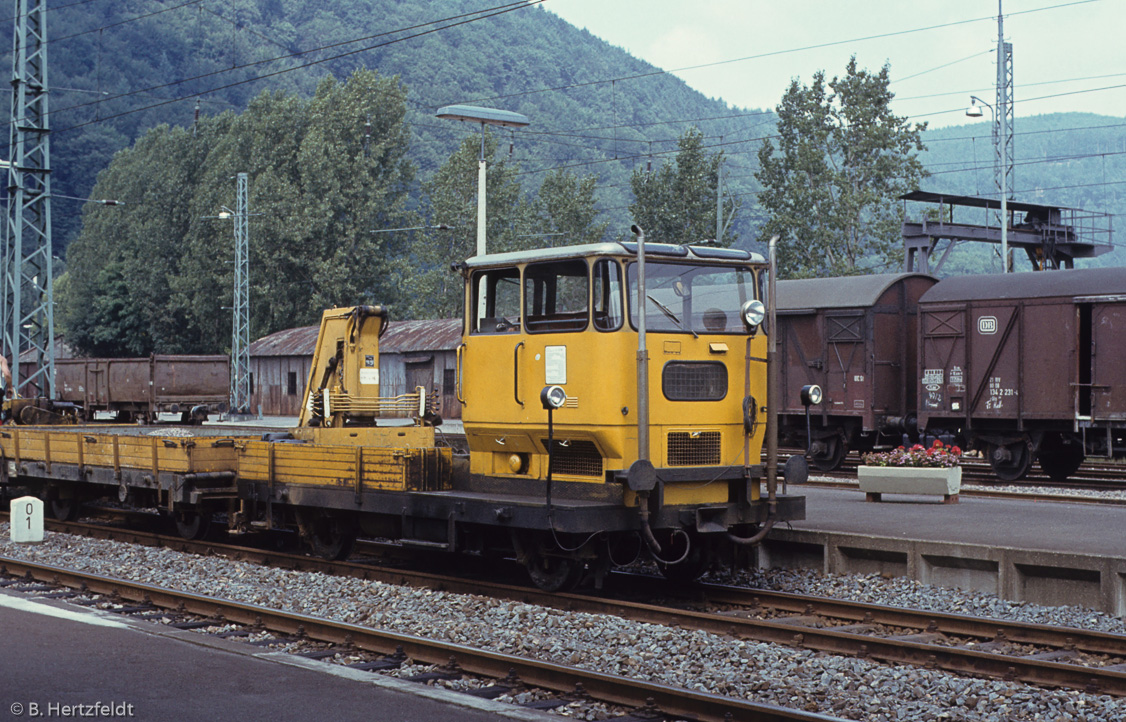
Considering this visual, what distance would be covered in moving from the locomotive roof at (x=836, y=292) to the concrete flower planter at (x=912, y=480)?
7241 millimetres

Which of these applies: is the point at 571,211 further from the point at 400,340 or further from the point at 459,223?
the point at 400,340

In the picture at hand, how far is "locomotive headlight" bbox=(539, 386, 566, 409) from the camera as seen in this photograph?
379 inches

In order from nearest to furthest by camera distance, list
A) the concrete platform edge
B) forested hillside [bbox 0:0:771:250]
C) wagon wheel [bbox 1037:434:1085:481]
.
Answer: the concrete platform edge < wagon wheel [bbox 1037:434:1085:481] < forested hillside [bbox 0:0:771:250]

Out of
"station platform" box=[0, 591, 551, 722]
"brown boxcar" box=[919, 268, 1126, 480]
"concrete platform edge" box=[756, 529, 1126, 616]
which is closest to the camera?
"station platform" box=[0, 591, 551, 722]

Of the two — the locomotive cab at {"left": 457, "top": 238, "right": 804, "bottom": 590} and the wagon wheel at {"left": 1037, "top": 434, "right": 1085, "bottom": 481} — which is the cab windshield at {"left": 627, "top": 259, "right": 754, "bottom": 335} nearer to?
the locomotive cab at {"left": 457, "top": 238, "right": 804, "bottom": 590}

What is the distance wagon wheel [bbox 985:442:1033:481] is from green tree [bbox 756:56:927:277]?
34.0 meters

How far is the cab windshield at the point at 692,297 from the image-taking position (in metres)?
10.4

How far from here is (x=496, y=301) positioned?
11.2 meters

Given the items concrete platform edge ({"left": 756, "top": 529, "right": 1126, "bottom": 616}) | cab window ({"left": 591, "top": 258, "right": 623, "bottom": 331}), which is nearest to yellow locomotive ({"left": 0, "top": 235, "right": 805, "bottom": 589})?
cab window ({"left": 591, "top": 258, "right": 623, "bottom": 331})

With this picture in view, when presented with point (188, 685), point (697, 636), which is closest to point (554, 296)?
point (697, 636)

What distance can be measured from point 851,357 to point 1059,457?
4.24 metres

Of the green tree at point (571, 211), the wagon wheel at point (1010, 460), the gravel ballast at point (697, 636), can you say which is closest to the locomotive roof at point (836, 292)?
the wagon wheel at point (1010, 460)

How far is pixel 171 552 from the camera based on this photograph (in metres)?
14.1

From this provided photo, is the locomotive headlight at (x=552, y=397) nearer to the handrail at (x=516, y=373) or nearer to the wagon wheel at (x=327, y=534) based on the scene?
the handrail at (x=516, y=373)
